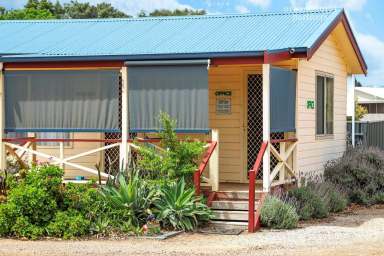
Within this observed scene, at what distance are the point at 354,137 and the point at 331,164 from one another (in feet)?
12.8

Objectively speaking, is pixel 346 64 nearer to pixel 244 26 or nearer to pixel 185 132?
pixel 244 26

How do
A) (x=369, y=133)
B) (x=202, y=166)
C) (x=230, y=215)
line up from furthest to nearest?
(x=369, y=133)
(x=230, y=215)
(x=202, y=166)

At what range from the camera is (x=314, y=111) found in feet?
53.7

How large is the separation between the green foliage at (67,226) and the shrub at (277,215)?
124 inches

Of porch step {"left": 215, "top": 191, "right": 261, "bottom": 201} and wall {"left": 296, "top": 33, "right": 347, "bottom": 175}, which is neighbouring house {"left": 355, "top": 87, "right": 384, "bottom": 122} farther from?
porch step {"left": 215, "top": 191, "right": 261, "bottom": 201}

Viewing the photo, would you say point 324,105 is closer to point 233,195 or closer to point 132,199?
point 233,195

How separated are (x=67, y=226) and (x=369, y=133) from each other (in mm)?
12594

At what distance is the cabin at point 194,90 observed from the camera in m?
13.7

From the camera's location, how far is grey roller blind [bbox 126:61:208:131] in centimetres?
1371

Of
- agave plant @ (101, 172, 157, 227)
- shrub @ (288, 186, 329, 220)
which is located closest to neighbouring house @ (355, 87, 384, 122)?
shrub @ (288, 186, 329, 220)

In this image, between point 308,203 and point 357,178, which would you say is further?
point 357,178

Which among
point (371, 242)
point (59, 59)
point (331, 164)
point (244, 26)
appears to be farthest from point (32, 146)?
point (371, 242)

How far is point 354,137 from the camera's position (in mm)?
21062

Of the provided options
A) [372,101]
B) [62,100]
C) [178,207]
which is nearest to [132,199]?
[178,207]
